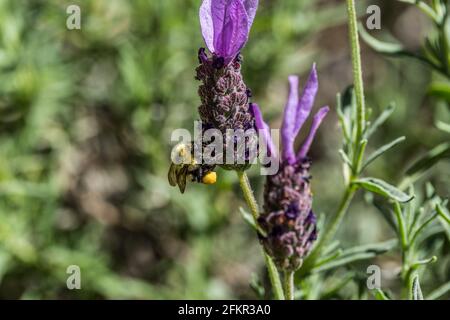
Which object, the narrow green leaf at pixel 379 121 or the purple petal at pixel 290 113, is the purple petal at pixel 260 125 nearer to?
the purple petal at pixel 290 113

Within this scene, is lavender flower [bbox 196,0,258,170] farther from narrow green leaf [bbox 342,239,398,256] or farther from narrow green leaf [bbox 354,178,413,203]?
narrow green leaf [bbox 342,239,398,256]

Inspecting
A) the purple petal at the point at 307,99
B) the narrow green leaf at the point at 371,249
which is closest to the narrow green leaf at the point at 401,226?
the narrow green leaf at the point at 371,249

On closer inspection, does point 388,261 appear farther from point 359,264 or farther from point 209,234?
point 209,234

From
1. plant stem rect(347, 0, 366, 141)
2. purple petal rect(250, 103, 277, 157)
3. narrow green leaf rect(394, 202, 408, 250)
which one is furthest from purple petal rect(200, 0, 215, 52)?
narrow green leaf rect(394, 202, 408, 250)
